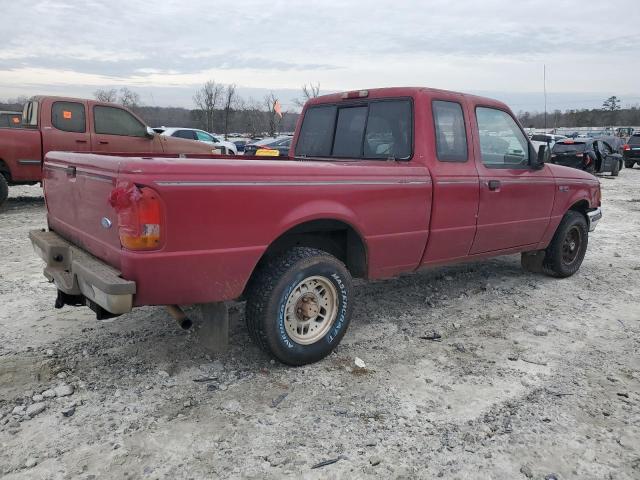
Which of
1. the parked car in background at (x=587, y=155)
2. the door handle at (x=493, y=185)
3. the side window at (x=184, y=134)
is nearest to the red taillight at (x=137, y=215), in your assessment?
the door handle at (x=493, y=185)

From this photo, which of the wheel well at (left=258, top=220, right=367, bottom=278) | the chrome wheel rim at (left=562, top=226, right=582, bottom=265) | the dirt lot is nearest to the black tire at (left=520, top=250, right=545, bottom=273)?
the chrome wheel rim at (left=562, top=226, right=582, bottom=265)

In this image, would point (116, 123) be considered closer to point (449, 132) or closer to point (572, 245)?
point (449, 132)

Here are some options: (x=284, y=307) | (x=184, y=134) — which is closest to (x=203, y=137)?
(x=184, y=134)

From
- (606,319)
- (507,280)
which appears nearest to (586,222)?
(507,280)

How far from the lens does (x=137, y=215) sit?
281cm

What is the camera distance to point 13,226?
836 cm

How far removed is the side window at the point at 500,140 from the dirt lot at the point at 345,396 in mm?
1407

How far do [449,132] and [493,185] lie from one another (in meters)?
0.68

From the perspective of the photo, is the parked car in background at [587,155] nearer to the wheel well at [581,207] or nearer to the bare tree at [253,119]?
the wheel well at [581,207]

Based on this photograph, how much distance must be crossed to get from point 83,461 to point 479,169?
372 cm

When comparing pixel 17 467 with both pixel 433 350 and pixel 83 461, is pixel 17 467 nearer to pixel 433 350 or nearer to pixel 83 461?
pixel 83 461

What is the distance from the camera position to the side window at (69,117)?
9.73 meters

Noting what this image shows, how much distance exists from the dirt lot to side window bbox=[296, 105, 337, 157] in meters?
1.56

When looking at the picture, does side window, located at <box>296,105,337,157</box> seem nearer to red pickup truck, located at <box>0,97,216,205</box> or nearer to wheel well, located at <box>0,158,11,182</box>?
red pickup truck, located at <box>0,97,216,205</box>
